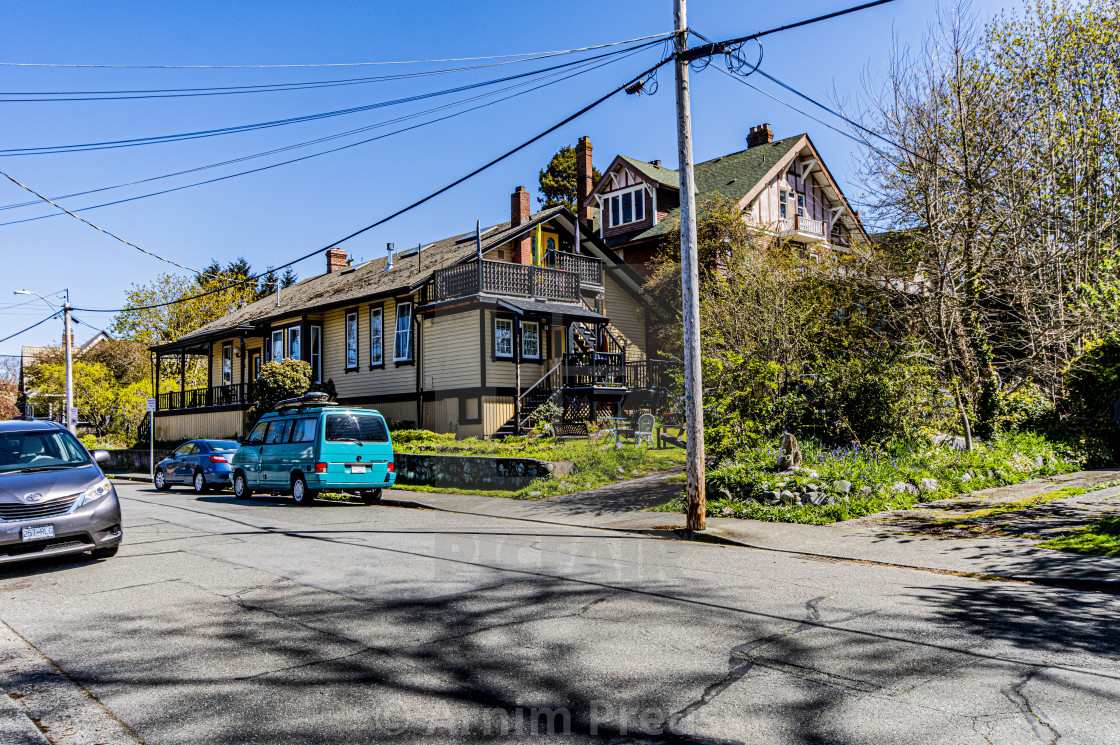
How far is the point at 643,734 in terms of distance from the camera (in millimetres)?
4035

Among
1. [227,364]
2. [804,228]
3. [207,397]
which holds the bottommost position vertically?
[207,397]

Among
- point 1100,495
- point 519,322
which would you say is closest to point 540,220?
point 519,322

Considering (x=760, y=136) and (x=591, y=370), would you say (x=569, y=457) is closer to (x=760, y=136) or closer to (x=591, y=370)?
(x=591, y=370)

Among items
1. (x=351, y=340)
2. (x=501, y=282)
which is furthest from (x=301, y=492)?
(x=351, y=340)

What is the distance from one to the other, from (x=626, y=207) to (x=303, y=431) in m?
23.3

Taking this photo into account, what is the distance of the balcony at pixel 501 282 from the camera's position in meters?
25.4

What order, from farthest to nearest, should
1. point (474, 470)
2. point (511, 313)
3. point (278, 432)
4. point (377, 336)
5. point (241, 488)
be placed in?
1. point (377, 336)
2. point (511, 313)
3. point (474, 470)
4. point (241, 488)
5. point (278, 432)

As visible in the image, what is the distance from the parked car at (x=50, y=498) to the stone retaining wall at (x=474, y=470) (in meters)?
9.11

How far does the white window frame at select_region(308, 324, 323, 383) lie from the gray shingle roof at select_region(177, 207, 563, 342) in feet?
3.89

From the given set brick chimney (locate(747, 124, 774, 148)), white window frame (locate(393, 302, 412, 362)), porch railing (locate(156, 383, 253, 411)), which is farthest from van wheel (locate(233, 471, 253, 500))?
brick chimney (locate(747, 124, 774, 148))

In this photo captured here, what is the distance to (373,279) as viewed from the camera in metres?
32.8

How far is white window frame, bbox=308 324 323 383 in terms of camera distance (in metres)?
32.9

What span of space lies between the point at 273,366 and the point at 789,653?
26743mm

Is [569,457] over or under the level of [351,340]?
under
